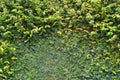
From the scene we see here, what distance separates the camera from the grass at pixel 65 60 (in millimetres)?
5852

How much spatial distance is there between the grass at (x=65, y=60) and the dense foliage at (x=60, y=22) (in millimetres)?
110

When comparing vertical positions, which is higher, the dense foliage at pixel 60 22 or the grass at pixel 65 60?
the dense foliage at pixel 60 22

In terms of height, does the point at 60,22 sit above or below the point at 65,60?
above

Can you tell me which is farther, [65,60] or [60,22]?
[60,22]

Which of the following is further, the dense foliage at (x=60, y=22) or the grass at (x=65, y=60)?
the dense foliage at (x=60, y=22)

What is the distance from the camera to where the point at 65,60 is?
6.10 metres

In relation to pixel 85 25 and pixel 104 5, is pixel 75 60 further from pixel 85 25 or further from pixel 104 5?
pixel 104 5

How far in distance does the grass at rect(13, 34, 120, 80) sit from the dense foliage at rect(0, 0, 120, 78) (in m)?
0.11

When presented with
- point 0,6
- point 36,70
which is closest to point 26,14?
point 0,6

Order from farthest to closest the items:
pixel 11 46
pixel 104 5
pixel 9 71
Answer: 1. pixel 104 5
2. pixel 11 46
3. pixel 9 71

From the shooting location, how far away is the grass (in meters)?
5.85

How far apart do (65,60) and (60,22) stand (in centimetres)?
96

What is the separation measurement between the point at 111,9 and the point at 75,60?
1.51m

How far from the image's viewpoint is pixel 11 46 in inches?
247
